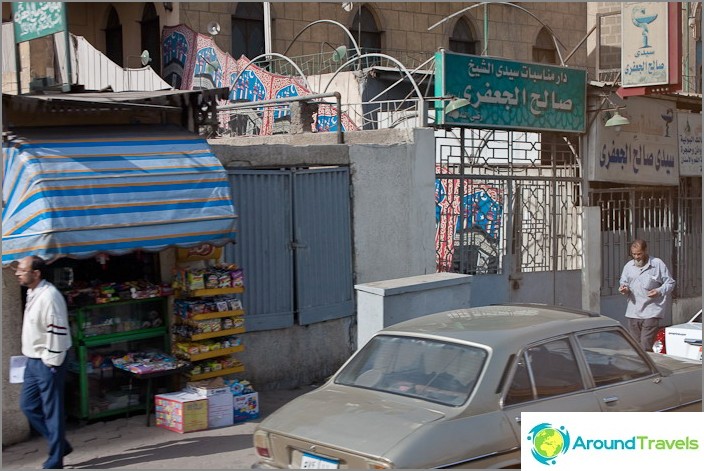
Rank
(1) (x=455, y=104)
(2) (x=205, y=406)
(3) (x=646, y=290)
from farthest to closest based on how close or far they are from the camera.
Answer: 1. (1) (x=455, y=104)
2. (3) (x=646, y=290)
3. (2) (x=205, y=406)

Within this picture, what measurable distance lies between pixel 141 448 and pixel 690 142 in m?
11.7

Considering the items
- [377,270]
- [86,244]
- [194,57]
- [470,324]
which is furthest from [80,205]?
[194,57]

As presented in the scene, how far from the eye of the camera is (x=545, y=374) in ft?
19.4

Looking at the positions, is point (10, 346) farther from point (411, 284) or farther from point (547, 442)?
point (547, 442)

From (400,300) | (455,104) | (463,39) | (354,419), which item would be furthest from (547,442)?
(463,39)

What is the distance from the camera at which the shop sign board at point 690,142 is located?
15.6 meters

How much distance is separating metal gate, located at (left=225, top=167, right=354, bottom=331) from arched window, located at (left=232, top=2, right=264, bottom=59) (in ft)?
35.6

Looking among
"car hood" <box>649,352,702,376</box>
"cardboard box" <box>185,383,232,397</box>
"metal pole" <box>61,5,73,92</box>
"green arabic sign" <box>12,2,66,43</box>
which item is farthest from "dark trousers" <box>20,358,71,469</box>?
"car hood" <box>649,352,702,376</box>

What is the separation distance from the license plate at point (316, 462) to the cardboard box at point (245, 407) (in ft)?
10.2

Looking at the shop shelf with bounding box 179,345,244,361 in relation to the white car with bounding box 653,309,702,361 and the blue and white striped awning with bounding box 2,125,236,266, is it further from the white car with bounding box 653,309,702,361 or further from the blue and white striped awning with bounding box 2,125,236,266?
the white car with bounding box 653,309,702,361

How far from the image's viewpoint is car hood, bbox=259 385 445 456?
5.14m

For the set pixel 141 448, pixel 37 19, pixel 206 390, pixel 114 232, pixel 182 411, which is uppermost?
pixel 37 19

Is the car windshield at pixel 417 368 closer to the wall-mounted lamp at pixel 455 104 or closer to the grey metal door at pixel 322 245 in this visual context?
the grey metal door at pixel 322 245

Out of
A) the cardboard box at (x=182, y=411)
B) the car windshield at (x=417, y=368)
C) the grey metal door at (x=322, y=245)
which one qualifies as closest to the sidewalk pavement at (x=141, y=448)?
the cardboard box at (x=182, y=411)
